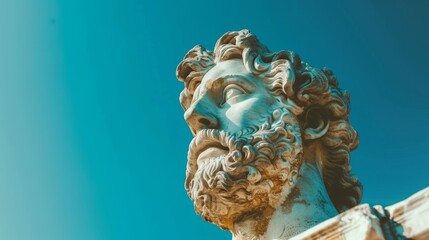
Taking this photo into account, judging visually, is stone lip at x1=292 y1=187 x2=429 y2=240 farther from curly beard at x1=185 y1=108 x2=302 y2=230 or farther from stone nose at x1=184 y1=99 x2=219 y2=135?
stone nose at x1=184 y1=99 x2=219 y2=135

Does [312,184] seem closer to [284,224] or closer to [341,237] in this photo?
[284,224]

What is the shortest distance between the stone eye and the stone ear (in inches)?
26.7

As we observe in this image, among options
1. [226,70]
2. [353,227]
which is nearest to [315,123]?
[226,70]

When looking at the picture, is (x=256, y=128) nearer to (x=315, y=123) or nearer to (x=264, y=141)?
(x=264, y=141)

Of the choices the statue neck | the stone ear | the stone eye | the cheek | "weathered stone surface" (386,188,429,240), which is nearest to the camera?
"weathered stone surface" (386,188,429,240)

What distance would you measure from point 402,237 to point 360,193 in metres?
3.19

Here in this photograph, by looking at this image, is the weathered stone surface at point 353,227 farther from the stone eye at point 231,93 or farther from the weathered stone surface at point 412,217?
the stone eye at point 231,93

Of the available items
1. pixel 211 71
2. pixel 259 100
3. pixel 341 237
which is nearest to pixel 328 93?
pixel 259 100

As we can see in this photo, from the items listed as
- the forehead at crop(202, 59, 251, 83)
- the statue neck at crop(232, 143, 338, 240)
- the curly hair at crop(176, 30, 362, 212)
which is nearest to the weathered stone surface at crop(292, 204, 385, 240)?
the statue neck at crop(232, 143, 338, 240)

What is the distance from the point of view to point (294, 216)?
197 inches

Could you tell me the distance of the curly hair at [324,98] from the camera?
Result: 19.5 feet

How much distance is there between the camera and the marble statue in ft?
16.6

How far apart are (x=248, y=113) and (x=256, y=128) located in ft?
0.66

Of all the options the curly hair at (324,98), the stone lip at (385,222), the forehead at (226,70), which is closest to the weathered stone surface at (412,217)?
the stone lip at (385,222)
